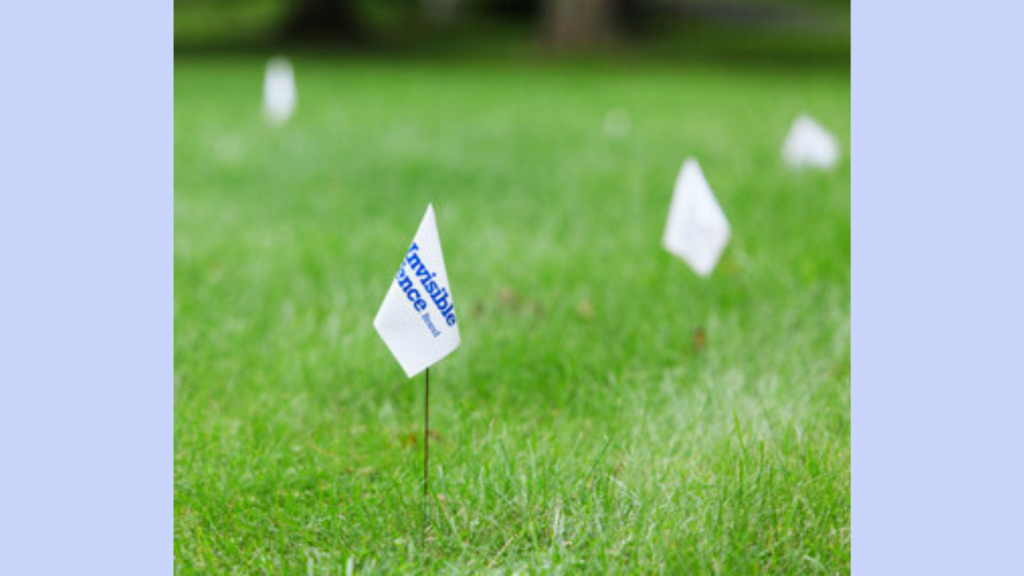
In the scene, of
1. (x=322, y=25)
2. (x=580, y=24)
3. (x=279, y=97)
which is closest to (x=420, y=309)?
(x=279, y=97)

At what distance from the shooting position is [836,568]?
2.17 m

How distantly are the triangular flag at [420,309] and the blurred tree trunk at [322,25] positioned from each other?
20.1 m

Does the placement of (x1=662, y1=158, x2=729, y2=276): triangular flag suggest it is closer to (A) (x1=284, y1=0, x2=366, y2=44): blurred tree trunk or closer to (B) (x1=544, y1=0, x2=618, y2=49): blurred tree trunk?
(B) (x1=544, y1=0, x2=618, y2=49): blurred tree trunk

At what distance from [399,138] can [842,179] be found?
3145 mm

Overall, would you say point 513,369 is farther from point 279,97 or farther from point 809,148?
point 279,97

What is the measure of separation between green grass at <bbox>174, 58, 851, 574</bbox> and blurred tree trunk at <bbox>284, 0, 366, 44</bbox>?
1533 centimetres

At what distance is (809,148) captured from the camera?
608 centimetres

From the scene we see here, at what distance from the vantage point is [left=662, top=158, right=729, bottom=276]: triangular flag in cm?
337

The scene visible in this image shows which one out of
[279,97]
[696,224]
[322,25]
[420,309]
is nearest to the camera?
[420,309]

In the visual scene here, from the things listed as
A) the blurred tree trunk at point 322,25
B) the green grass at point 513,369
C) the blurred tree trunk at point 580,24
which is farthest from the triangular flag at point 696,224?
the blurred tree trunk at point 322,25

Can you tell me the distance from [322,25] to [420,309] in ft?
68.1

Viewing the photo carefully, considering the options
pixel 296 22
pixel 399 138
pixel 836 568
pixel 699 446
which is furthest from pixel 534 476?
pixel 296 22

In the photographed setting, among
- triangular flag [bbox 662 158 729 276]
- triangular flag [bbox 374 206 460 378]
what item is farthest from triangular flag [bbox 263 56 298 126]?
triangular flag [bbox 374 206 460 378]

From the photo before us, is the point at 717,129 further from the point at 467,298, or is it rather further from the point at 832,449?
the point at 832,449
